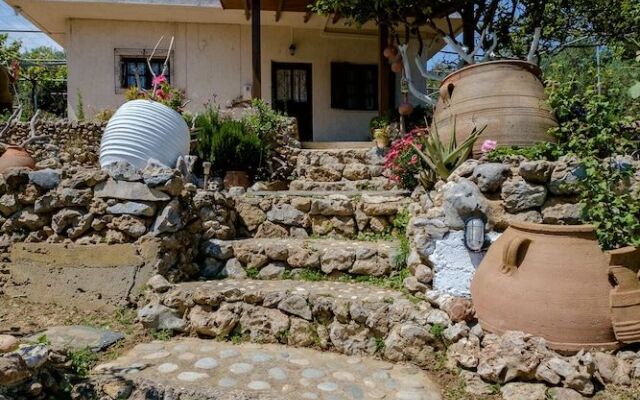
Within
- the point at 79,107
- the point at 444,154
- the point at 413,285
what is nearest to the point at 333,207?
the point at 444,154

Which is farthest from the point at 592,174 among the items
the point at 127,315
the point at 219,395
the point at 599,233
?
the point at 127,315

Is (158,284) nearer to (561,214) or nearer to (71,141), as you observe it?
(561,214)

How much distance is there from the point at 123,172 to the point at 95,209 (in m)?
0.35

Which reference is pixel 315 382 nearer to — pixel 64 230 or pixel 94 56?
pixel 64 230

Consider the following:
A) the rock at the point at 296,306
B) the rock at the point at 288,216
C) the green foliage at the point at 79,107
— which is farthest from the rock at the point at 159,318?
the green foliage at the point at 79,107

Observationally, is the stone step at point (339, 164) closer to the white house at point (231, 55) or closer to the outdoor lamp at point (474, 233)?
the white house at point (231, 55)

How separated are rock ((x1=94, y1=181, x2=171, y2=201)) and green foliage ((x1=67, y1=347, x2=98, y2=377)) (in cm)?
121

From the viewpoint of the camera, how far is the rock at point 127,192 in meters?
3.66

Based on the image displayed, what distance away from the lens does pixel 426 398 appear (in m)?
2.50

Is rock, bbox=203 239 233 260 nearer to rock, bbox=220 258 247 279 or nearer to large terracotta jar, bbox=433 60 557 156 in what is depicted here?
rock, bbox=220 258 247 279

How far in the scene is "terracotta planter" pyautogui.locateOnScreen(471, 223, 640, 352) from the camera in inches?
98.6

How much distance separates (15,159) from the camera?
4.11m

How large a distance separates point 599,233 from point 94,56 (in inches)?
376

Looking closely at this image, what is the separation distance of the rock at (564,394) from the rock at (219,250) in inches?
99.9
